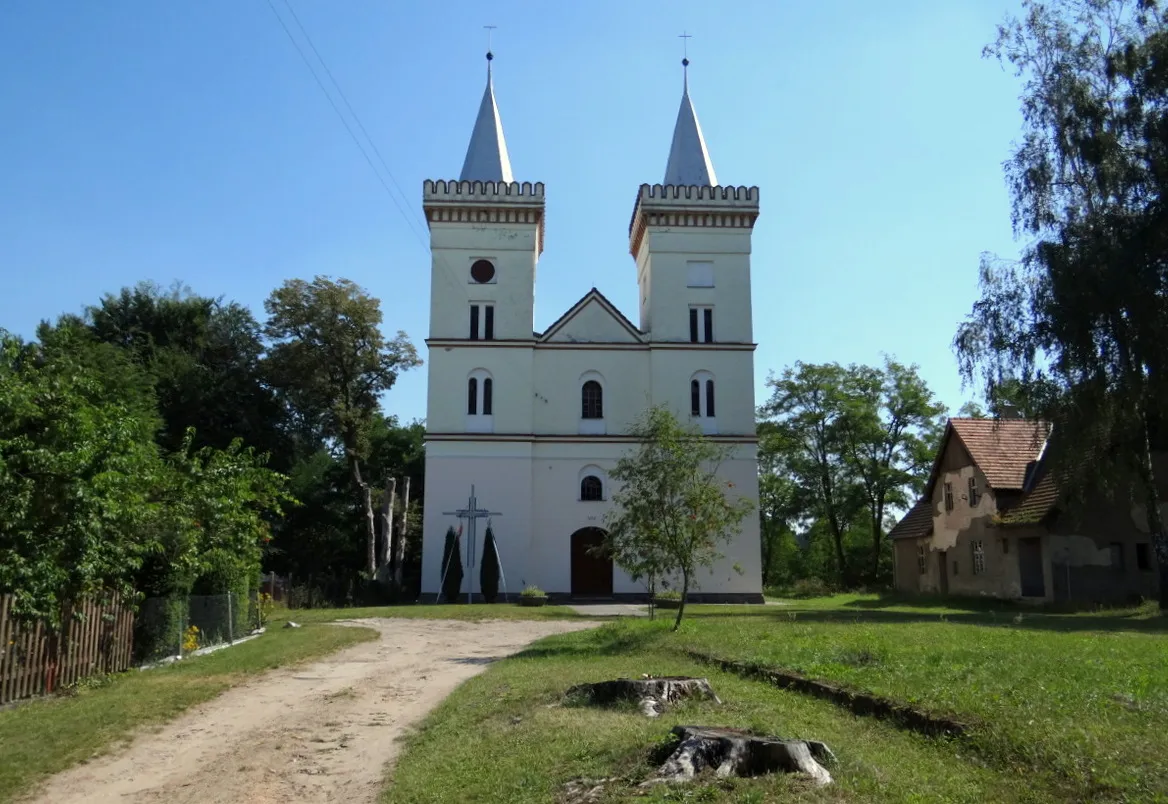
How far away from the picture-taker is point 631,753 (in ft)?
23.9

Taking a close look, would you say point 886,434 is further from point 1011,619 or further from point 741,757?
point 741,757

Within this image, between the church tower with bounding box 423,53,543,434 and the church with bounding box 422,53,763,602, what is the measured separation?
0.06 metres

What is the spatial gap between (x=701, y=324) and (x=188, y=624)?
25.8 m

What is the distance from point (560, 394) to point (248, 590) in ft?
60.8

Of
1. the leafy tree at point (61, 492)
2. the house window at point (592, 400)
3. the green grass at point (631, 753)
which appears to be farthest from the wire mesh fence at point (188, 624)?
the house window at point (592, 400)

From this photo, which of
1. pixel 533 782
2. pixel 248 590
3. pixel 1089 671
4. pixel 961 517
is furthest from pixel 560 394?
pixel 533 782

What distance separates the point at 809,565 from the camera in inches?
2566

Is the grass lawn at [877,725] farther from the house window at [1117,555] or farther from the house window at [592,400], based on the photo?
the house window at [592,400]

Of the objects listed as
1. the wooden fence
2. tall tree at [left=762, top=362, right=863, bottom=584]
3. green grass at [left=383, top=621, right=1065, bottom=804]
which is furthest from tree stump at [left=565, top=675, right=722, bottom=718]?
tall tree at [left=762, top=362, right=863, bottom=584]

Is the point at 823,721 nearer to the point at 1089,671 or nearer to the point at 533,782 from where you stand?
the point at 533,782

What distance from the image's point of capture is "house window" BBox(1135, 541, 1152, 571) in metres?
30.0

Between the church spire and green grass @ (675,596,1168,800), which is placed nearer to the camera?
green grass @ (675,596,1168,800)

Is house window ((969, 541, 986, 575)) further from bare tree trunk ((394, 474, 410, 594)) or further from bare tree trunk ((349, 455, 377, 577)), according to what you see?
bare tree trunk ((394, 474, 410, 594))

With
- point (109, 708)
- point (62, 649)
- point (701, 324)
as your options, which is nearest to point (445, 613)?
point (62, 649)
